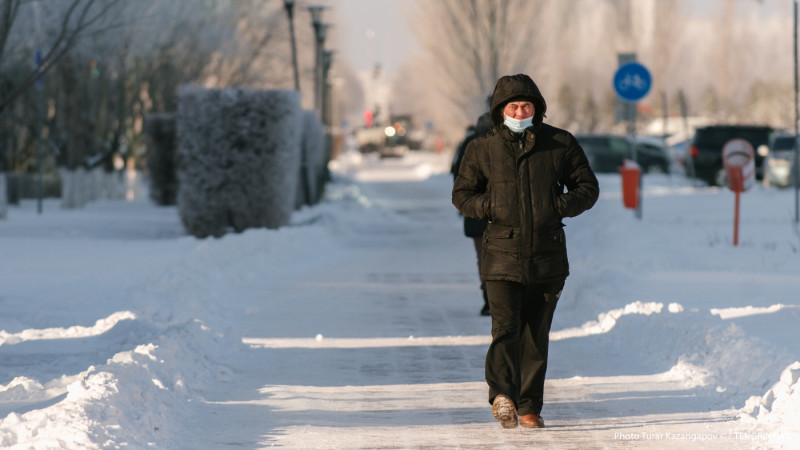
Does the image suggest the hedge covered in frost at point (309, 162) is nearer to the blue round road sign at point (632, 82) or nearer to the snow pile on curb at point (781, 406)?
the blue round road sign at point (632, 82)

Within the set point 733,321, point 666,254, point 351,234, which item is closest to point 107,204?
point 351,234

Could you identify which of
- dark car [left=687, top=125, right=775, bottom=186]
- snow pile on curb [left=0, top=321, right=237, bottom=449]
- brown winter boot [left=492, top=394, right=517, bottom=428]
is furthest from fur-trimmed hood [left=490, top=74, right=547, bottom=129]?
dark car [left=687, top=125, right=775, bottom=186]

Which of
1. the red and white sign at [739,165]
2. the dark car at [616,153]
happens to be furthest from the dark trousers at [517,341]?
the dark car at [616,153]

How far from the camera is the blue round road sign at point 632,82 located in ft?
66.9

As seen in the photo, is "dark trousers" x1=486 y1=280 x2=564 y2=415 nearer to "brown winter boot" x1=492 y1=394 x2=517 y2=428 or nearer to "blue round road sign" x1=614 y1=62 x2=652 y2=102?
"brown winter boot" x1=492 y1=394 x2=517 y2=428

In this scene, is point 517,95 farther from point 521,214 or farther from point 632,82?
point 632,82

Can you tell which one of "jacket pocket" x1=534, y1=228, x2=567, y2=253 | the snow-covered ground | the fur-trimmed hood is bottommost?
the snow-covered ground

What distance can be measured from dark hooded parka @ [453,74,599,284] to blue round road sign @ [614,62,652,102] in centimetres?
1379

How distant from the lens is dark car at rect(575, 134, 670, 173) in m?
48.2

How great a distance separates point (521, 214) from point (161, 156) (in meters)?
25.8

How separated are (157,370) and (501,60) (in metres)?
49.2

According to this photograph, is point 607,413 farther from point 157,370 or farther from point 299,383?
point 157,370

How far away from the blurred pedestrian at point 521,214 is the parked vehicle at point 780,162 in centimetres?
2790

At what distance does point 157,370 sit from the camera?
316 inches
